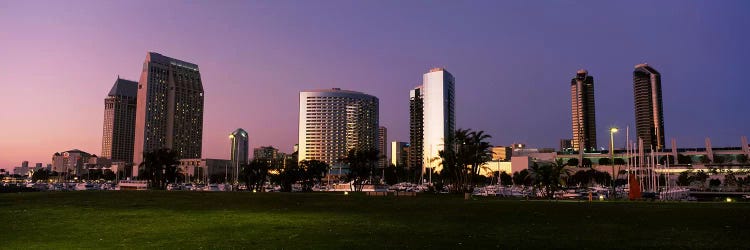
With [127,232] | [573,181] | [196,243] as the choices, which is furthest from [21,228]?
[573,181]

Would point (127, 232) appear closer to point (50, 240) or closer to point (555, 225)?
point (50, 240)

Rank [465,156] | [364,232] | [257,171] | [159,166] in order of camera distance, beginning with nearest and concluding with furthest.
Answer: [364,232] → [465,156] → [159,166] → [257,171]

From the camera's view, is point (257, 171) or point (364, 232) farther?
point (257, 171)

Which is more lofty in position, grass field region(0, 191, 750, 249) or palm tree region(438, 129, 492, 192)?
palm tree region(438, 129, 492, 192)

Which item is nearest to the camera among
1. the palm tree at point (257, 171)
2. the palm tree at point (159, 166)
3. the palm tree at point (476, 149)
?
the palm tree at point (476, 149)

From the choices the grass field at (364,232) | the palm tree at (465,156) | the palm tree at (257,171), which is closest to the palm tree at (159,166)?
the palm tree at (257,171)

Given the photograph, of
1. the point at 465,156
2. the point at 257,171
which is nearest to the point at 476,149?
the point at 465,156

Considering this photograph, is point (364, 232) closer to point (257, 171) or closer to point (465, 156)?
point (465, 156)

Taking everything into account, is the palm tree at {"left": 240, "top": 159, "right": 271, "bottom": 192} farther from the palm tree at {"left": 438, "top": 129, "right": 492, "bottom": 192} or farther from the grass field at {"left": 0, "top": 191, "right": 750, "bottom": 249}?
the grass field at {"left": 0, "top": 191, "right": 750, "bottom": 249}

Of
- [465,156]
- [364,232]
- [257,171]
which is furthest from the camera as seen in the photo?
[257,171]

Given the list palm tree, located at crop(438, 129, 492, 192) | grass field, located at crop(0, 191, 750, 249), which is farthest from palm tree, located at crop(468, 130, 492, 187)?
grass field, located at crop(0, 191, 750, 249)

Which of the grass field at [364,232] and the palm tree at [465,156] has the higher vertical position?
the palm tree at [465,156]

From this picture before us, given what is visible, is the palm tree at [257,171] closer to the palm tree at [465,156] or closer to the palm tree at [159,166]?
the palm tree at [159,166]

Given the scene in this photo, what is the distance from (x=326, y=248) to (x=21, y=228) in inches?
589
